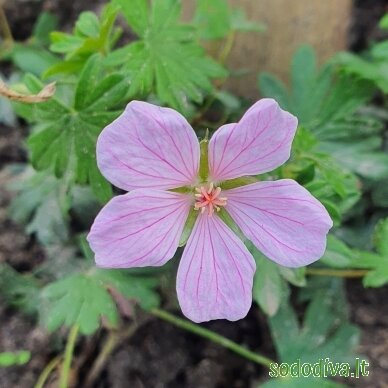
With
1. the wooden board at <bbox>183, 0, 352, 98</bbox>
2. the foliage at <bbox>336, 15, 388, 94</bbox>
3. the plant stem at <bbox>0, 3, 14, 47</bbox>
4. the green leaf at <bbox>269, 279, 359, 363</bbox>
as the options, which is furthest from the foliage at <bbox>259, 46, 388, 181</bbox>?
the plant stem at <bbox>0, 3, 14, 47</bbox>

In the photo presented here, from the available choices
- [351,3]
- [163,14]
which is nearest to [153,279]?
[163,14]

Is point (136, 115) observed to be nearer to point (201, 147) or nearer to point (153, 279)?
point (201, 147)

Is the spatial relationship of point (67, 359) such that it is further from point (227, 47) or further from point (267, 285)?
point (227, 47)

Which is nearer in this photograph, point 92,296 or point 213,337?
point 92,296

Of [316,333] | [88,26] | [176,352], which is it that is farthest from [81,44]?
[316,333]

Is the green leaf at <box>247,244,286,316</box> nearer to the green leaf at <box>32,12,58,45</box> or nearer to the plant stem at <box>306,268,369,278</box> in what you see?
the plant stem at <box>306,268,369,278</box>

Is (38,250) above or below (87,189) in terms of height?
below

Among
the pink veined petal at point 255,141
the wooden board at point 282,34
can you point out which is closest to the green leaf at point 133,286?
the pink veined petal at point 255,141
